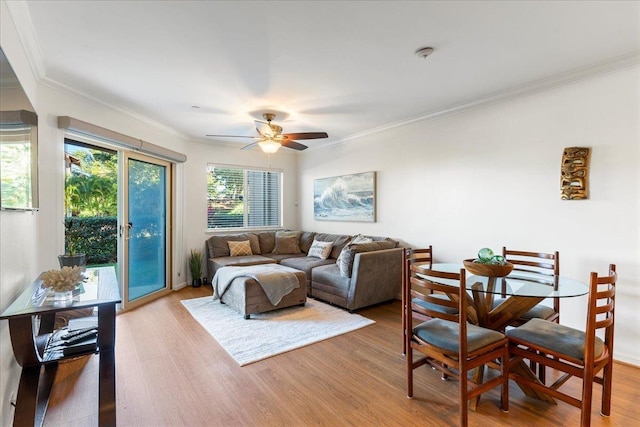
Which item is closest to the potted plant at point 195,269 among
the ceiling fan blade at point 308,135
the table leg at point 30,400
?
the ceiling fan blade at point 308,135

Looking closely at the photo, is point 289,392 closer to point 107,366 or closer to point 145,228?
point 107,366

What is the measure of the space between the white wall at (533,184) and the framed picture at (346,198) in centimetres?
27

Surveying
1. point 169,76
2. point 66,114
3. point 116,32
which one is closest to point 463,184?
point 169,76

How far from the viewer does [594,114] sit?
2.81 metres

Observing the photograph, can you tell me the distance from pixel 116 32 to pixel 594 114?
3961 millimetres

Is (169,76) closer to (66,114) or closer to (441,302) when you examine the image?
(66,114)

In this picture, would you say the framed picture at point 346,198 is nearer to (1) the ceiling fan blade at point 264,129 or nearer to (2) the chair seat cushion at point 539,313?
(1) the ceiling fan blade at point 264,129

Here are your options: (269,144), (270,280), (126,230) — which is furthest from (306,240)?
(126,230)

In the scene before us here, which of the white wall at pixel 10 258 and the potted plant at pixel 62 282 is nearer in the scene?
the white wall at pixel 10 258

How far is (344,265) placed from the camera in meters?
4.02

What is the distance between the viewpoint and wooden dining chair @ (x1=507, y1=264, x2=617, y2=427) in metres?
1.78

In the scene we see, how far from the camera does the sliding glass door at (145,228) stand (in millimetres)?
4148

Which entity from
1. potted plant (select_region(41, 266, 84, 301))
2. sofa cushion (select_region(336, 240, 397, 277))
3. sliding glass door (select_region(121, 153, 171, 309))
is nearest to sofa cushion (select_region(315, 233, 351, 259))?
sofa cushion (select_region(336, 240, 397, 277))

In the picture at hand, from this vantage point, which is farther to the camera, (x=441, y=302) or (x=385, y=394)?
(x=385, y=394)
